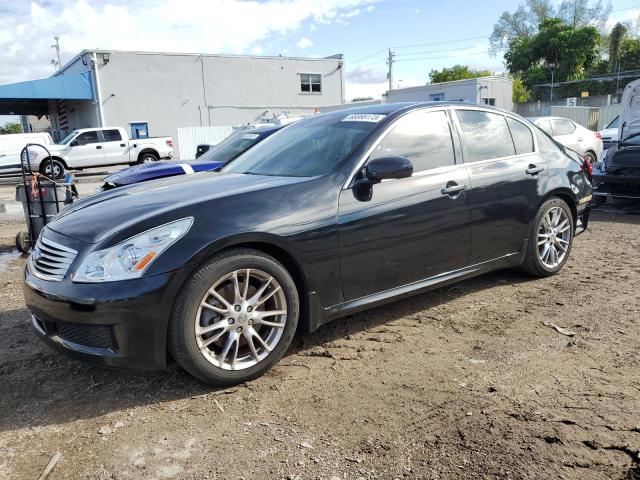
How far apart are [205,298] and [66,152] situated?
2042cm

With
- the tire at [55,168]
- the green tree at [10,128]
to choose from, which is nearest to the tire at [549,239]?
the tire at [55,168]

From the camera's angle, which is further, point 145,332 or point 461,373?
point 461,373

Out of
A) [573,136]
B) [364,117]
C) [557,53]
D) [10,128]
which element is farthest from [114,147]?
[10,128]

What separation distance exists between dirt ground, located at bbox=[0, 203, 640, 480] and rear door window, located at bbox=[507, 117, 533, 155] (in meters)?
1.47

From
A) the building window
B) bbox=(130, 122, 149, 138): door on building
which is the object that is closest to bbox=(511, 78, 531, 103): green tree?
the building window

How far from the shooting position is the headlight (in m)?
2.86

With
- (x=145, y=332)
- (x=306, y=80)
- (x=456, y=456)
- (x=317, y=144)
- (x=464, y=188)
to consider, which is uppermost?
(x=306, y=80)

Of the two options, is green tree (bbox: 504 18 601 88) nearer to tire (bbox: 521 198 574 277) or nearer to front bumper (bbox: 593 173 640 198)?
front bumper (bbox: 593 173 640 198)

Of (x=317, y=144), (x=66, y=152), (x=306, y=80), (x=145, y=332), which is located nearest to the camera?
(x=145, y=332)

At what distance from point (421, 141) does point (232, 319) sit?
2.05m

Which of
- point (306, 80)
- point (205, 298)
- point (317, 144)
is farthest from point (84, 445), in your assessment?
point (306, 80)

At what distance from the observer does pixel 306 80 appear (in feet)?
112

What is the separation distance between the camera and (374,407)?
2928mm

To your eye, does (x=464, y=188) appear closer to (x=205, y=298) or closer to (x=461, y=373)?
(x=461, y=373)
